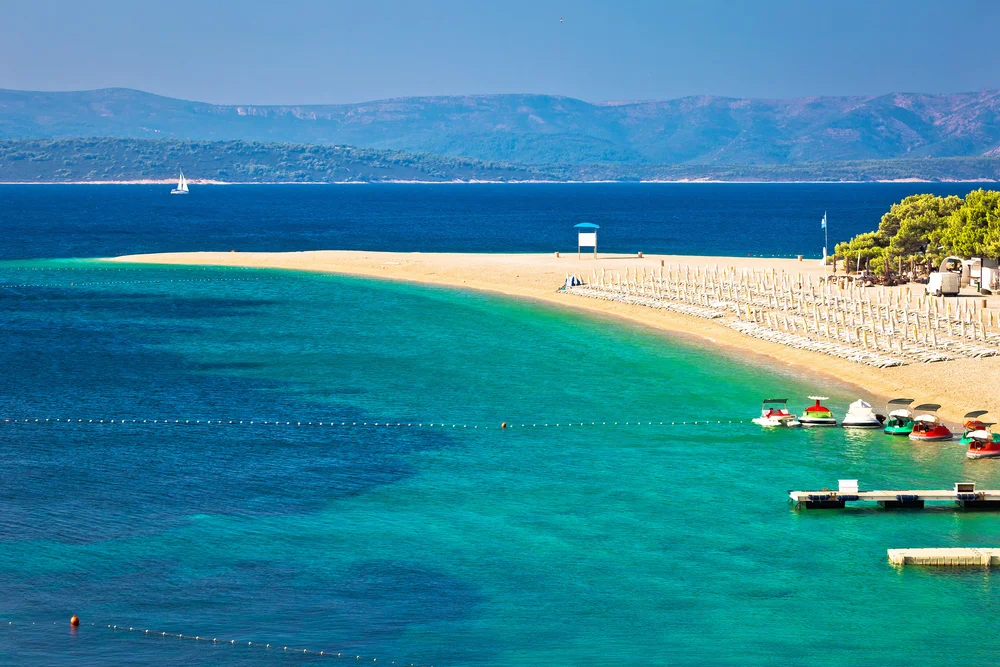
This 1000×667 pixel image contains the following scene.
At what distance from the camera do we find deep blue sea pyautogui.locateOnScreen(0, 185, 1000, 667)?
2803cm

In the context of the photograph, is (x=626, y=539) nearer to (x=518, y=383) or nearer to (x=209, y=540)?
(x=209, y=540)

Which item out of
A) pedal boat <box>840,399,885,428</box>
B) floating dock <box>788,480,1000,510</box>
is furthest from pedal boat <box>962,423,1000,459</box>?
floating dock <box>788,480,1000,510</box>

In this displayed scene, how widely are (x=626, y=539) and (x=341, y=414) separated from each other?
738 inches

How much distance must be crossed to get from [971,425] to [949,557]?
13.2 m

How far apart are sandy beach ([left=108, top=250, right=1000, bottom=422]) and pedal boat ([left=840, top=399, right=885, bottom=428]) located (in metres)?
3.31

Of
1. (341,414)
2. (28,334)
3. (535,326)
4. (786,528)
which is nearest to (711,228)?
(535,326)

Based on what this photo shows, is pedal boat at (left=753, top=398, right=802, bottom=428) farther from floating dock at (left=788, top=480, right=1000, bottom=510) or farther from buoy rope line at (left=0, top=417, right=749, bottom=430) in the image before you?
floating dock at (left=788, top=480, right=1000, bottom=510)

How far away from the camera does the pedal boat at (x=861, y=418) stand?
151ft

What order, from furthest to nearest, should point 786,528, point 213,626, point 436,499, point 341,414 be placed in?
point 341,414 < point 436,499 < point 786,528 < point 213,626

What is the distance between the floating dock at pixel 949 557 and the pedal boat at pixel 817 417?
46.6 ft

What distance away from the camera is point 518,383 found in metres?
56.9

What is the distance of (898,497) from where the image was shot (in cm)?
3684

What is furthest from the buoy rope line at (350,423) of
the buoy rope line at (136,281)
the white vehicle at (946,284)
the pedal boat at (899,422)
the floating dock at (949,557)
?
the buoy rope line at (136,281)

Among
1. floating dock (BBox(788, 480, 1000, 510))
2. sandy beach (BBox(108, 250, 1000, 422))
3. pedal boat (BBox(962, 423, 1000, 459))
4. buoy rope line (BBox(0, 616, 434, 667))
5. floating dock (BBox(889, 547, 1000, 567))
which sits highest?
sandy beach (BBox(108, 250, 1000, 422))
